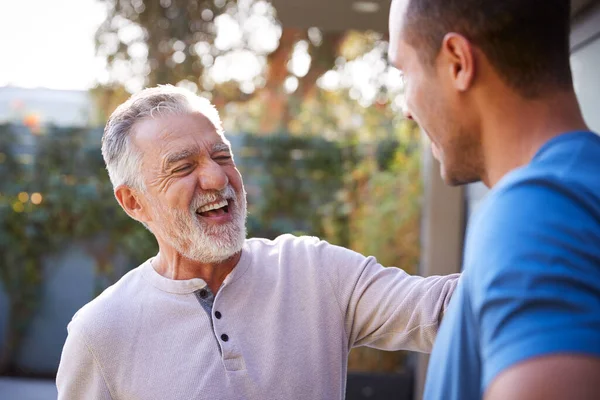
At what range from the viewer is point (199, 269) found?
5.66 ft

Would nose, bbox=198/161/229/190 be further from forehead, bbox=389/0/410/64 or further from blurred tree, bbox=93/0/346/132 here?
blurred tree, bbox=93/0/346/132

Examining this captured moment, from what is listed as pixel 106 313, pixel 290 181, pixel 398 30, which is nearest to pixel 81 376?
pixel 106 313

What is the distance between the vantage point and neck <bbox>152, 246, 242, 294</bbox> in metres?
1.72

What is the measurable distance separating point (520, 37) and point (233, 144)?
18.9 feet

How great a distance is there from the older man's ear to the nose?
221 mm

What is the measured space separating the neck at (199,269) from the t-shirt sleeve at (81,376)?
274 mm

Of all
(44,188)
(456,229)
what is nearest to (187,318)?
(456,229)

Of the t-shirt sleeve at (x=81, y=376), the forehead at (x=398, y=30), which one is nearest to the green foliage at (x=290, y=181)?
the t-shirt sleeve at (x=81, y=376)

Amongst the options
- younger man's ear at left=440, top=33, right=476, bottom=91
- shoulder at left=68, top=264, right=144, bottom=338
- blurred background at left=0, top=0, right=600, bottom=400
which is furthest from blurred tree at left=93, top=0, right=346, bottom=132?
younger man's ear at left=440, top=33, right=476, bottom=91

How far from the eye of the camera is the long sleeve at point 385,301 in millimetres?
1446

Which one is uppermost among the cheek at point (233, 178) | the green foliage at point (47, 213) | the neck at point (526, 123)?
the neck at point (526, 123)

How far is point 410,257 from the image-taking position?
5.36 m

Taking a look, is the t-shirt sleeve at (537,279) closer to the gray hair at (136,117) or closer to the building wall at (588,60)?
the building wall at (588,60)

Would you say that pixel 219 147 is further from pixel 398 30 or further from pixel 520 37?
pixel 520 37
